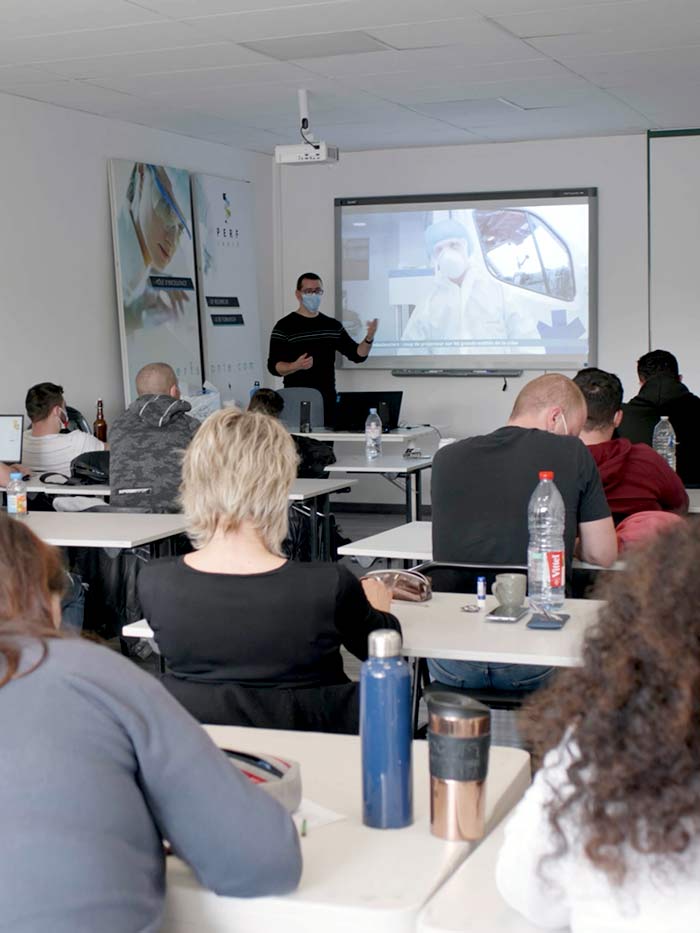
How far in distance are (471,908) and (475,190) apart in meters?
9.16

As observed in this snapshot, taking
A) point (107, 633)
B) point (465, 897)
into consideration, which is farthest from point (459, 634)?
point (107, 633)

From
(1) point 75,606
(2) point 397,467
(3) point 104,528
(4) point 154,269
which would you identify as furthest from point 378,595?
(4) point 154,269

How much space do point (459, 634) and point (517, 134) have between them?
732 cm

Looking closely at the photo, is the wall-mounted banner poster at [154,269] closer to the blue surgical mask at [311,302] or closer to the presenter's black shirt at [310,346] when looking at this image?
the presenter's black shirt at [310,346]

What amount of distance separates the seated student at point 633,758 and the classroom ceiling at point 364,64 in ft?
16.1

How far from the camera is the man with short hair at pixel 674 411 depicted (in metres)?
6.40

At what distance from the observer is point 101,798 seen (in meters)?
1.41

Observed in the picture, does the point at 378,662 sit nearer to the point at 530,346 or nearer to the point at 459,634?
the point at 459,634

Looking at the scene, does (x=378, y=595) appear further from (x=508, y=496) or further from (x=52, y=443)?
(x=52, y=443)

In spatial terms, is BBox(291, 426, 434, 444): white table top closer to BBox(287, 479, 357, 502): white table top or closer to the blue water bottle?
BBox(287, 479, 357, 502): white table top

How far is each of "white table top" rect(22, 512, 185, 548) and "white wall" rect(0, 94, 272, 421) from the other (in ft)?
8.27

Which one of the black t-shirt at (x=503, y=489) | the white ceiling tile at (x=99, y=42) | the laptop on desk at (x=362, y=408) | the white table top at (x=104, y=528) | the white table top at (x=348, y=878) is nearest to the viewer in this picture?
the white table top at (x=348, y=878)

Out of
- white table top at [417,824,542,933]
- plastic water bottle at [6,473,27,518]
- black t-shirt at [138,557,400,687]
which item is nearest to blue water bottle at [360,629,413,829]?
white table top at [417,824,542,933]

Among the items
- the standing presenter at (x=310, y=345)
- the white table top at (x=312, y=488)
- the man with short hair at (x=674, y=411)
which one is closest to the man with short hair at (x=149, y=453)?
the white table top at (x=312, y=488)
